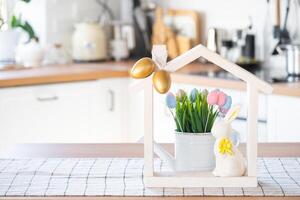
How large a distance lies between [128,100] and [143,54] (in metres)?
0.63

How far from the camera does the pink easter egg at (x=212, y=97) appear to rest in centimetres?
169

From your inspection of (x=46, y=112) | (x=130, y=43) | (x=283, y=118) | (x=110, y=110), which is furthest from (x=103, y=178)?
(x=130, y=43)

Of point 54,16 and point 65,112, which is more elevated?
point 54,16

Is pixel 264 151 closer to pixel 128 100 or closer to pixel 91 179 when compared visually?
pixel 91 179

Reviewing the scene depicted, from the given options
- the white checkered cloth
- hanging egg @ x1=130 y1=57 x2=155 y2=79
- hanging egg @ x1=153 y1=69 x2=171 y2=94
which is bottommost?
the white checkered cloth

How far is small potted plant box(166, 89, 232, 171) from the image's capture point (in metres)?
1.70

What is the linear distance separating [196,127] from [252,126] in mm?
139

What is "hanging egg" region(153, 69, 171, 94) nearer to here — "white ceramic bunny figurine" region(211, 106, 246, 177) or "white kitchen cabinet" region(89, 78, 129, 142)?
"white ceramic bunny figurine" region(211, 106, 246, 177)

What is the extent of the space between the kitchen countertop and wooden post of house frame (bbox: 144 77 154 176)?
67.2 inches

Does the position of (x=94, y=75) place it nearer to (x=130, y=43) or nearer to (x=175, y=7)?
(x=130, y=43)

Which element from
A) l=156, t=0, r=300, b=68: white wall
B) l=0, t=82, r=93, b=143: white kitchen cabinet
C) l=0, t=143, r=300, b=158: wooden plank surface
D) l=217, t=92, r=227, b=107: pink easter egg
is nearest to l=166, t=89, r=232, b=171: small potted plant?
l=217, t=92, r=227, b=107: pink easter egg

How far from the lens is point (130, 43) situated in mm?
4637

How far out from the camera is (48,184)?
1714 mm

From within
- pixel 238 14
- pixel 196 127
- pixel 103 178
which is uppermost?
pixel 238 14
